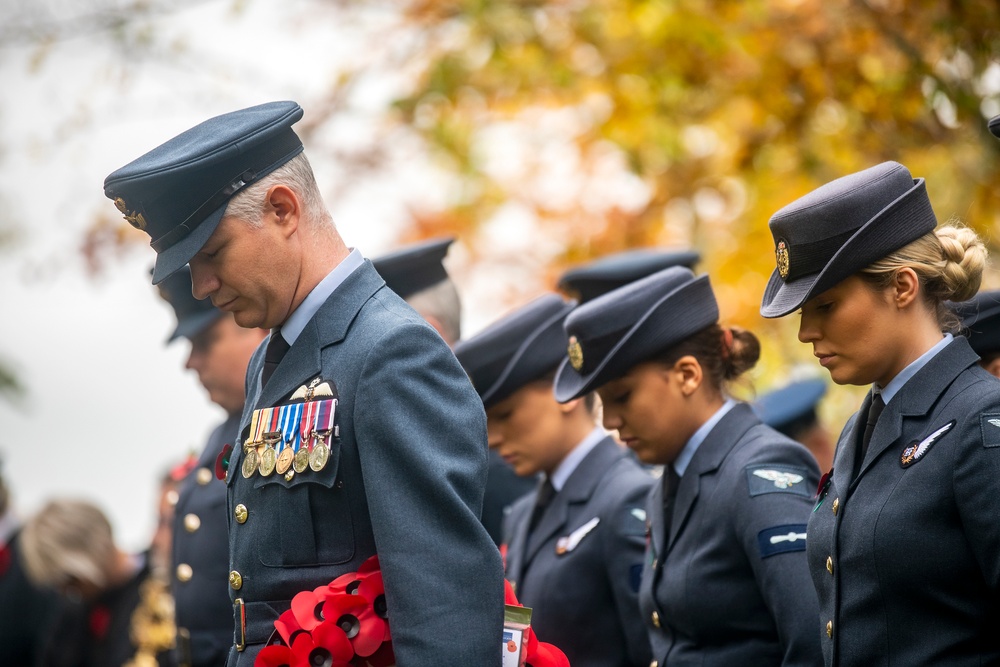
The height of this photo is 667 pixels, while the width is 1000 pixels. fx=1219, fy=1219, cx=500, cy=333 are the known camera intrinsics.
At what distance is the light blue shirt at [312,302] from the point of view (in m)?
2.93

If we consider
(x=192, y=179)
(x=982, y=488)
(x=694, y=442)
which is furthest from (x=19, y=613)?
(x=982, y=488)

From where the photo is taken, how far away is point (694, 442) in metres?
Answer: 3.85

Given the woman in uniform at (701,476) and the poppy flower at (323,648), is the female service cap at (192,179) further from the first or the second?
the woman in uniform at (701,476)

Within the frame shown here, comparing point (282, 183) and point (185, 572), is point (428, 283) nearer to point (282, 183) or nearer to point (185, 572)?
point (185, 572)

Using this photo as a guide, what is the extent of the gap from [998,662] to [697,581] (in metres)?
1.02

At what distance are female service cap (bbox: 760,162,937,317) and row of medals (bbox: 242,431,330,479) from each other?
1143 millimetres

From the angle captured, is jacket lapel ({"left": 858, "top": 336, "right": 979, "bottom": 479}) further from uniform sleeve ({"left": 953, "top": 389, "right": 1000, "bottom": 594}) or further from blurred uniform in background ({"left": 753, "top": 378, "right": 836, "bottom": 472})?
blurred uniform in background ({"left": 753, "top": 378, "right": 836, "bottom": 472})

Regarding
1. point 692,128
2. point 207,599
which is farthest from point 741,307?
point 207,599

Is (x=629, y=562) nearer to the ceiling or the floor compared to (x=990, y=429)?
nearer to the floor

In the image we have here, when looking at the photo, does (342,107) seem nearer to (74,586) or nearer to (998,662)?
(74,586)

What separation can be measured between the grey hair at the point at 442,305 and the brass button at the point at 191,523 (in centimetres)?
121

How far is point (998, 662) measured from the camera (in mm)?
2654

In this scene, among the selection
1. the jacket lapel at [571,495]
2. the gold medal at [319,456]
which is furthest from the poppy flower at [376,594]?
the jacket lapel at [571,495]

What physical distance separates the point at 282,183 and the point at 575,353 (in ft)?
4.59
